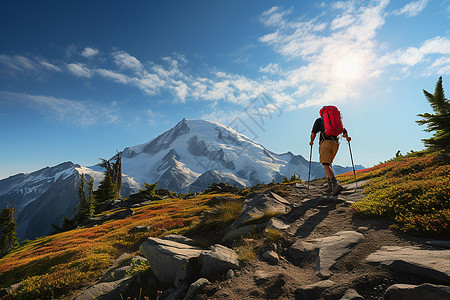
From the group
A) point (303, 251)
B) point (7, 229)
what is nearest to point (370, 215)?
point (303, 251)

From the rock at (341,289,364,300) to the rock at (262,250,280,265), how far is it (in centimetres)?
177

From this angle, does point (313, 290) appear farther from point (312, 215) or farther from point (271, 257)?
point (312, 215)

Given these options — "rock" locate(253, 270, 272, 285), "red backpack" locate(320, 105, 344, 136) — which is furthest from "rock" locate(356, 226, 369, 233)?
"red backpack" locate(320, 105, 344, 136)

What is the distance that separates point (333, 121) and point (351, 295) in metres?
8.32

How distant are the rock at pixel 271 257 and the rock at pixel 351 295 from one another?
177cm

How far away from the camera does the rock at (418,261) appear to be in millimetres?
2535

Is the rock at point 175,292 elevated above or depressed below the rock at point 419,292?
Result: below

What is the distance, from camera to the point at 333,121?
9.37 meters

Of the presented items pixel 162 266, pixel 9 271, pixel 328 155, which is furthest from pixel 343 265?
pixel 9 271

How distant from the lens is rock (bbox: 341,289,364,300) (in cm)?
257

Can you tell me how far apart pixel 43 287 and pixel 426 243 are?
1062cm

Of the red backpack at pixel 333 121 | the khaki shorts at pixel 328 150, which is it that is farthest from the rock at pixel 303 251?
the red backpack at pixel 333 121

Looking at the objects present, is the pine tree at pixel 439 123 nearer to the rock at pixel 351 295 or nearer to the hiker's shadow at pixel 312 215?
the hiker's shadow at pixel 312 215

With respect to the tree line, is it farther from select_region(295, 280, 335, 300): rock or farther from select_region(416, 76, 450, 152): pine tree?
select_region(295, 280, 335, 300): rock
